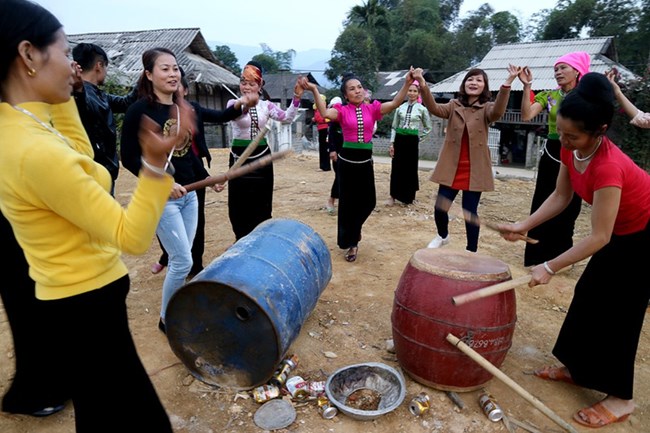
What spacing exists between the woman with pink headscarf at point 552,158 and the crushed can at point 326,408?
334 centimetres

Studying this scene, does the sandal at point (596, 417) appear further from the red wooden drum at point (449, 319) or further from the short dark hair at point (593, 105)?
the short dark hair at point (593, 105)

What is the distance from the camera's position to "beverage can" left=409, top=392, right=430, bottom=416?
2643 mm

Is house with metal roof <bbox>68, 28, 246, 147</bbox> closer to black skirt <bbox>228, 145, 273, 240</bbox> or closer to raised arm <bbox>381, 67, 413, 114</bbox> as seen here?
black skirt <bbox>228, 145, 273, 240</bbox>

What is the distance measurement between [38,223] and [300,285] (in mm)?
1809

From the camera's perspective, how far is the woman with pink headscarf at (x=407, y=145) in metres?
7.58

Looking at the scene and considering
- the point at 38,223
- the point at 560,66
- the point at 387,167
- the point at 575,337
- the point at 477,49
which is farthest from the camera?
the point at 477,49

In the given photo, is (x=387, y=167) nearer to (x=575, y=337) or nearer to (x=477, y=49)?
(x=575, y=337)

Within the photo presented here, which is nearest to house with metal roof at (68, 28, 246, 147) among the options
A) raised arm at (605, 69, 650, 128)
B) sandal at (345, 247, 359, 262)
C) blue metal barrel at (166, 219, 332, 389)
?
sandal at (345, 247, 359, 262)

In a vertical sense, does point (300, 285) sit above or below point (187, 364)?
above

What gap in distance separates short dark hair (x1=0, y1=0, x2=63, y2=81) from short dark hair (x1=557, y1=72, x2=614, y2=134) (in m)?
2.32

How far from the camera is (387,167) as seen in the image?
507 inches

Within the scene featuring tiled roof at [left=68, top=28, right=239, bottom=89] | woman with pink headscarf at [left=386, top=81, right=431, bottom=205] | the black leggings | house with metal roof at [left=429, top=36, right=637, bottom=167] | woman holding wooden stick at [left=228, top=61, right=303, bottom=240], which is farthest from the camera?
house with metal roof at [left=429, top=36, right=637, bottom=167]

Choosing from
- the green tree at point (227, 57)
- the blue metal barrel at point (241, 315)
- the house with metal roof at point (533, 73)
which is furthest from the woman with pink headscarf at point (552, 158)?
the green tree at point (227, 57)

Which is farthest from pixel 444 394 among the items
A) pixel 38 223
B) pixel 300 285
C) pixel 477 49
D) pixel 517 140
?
pixel 477 49
